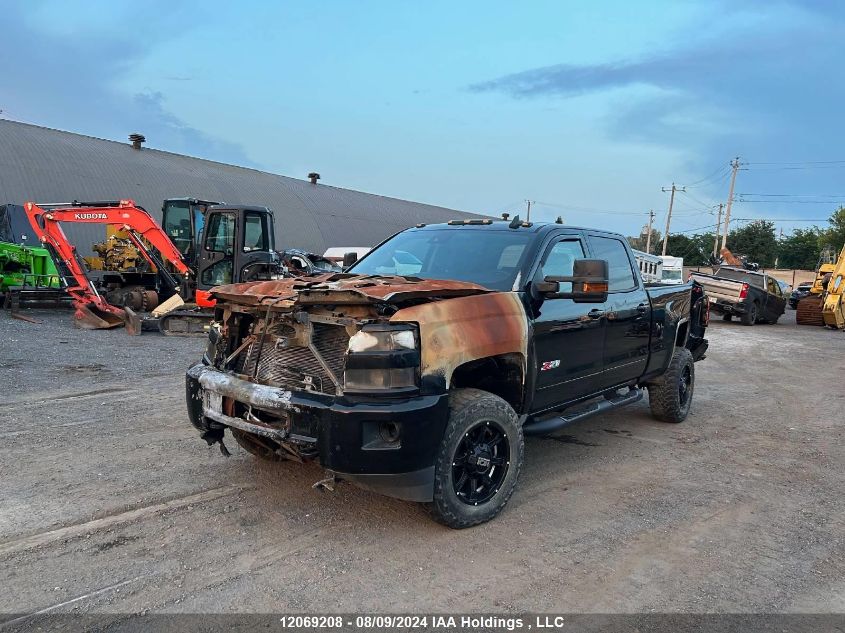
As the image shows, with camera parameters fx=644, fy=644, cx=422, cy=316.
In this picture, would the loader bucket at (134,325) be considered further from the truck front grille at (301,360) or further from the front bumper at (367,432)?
the front bumper at (367,432)

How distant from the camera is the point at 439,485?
3.75 m

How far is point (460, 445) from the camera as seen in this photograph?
3.94m

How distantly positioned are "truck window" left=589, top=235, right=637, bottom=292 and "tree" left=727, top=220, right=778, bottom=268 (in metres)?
68.7

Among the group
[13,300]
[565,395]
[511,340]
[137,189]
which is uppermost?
[137,189]

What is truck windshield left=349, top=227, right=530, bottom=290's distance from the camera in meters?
4.79

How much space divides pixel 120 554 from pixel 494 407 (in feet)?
7.52

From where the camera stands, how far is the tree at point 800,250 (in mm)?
69000

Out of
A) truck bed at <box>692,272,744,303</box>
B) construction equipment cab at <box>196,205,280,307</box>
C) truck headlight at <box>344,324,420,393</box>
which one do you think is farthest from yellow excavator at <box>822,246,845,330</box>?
truck headlight at <box>344,324,420,393</box>

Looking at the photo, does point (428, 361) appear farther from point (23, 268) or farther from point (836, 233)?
point (836, 233)

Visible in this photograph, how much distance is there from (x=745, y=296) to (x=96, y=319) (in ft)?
63.0

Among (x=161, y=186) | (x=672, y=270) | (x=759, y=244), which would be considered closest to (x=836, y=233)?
(x=759, y=244)

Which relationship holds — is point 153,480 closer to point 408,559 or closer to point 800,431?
point 408,559

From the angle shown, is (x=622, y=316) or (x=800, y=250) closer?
(x=622, y=316)

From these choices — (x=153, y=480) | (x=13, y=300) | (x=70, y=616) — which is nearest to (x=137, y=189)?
(x=13, y=300)
